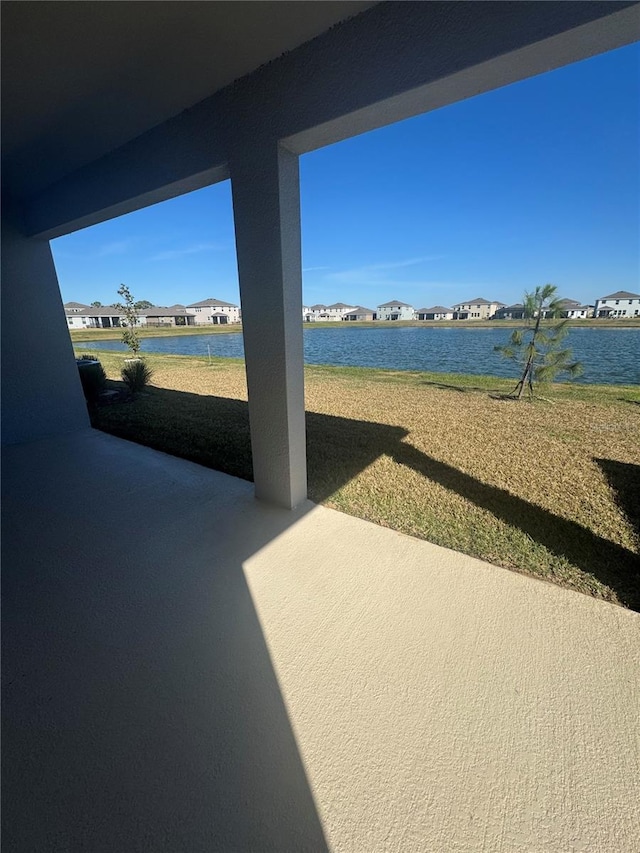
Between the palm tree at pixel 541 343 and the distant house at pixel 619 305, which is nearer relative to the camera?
the palm tree at pixel 541 343

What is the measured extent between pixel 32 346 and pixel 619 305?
38.3 ft

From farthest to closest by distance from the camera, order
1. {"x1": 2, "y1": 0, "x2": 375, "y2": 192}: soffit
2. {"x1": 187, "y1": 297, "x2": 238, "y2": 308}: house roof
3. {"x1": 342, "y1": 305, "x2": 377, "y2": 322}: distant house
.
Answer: {"x1": 187, "y1": 297, "x2": 238, "y2": 308}: house roof
{"x1": 342, "y1": 305, "x2": 377, "y2": 322}: distant house
{"x1": 2, "y1": 0, "x2": 375, "y2": 192}: soffit

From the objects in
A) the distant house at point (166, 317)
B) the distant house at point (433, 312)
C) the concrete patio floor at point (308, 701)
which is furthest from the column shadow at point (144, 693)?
the distant house at point (166, 317)

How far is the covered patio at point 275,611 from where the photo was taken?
0.87m

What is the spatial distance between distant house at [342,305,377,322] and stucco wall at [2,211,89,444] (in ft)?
103

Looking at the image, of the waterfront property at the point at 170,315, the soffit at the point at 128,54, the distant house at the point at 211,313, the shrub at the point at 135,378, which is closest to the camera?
the soffit at the point at 128,54

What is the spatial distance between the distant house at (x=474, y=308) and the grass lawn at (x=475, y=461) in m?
11.4

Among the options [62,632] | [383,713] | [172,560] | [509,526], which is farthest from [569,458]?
[62,632]

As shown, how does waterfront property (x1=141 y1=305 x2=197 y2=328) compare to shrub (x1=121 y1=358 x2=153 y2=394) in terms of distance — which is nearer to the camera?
shrub (x1=121 y1=358 x2=153 y2=394)

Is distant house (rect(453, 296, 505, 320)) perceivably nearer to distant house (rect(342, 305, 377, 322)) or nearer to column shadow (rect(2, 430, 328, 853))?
distant house (rect(342, 305, 377, 322))

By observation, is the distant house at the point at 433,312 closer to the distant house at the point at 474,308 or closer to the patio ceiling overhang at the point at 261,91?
the distant house at the point at 474,308

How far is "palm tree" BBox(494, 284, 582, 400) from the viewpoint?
4.97 metres

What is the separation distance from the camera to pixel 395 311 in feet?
106

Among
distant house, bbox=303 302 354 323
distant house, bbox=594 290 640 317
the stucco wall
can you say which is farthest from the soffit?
distant house, bbox=303 302 354 323
